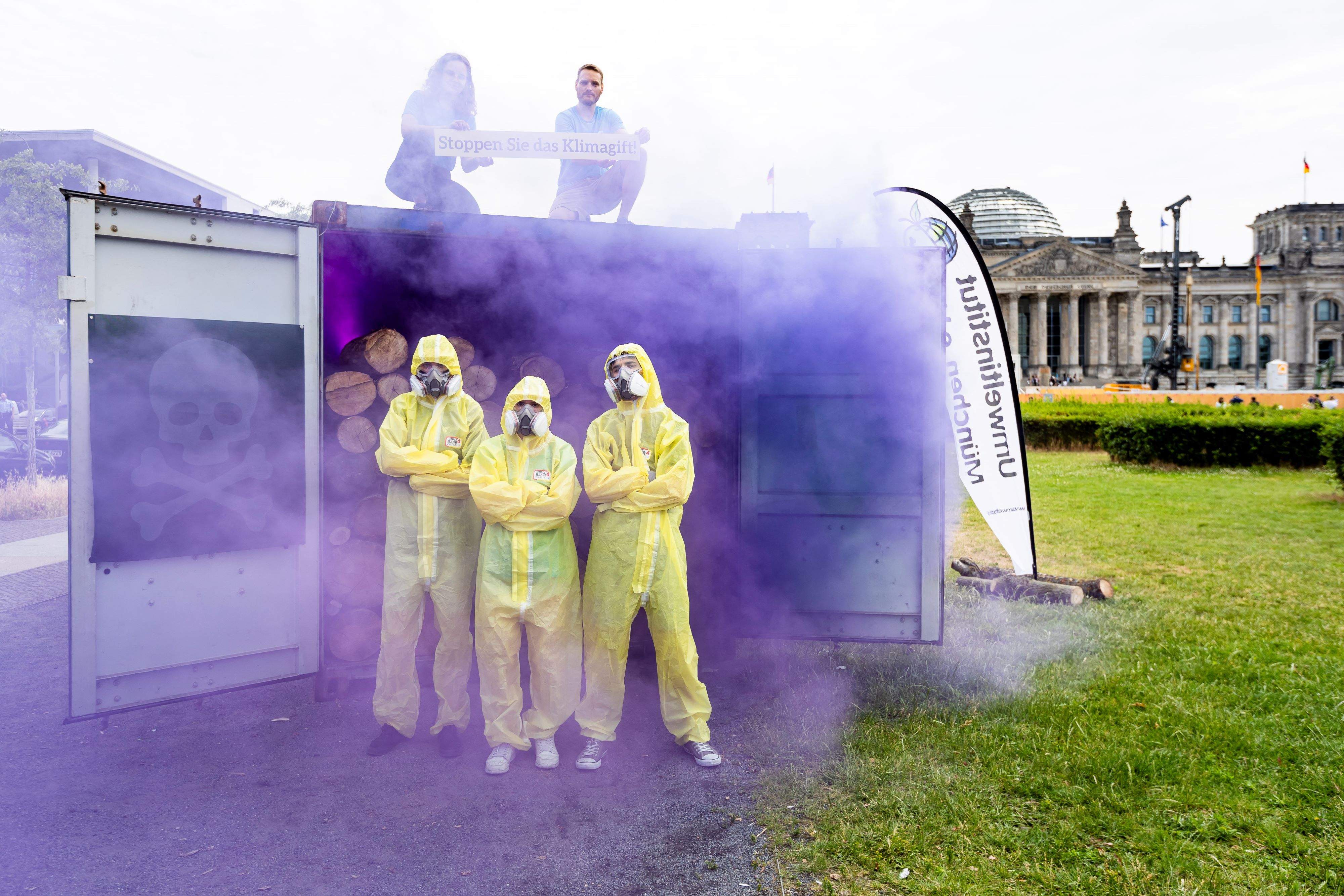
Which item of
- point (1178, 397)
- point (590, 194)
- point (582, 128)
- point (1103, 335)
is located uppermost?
point (1103, 335)

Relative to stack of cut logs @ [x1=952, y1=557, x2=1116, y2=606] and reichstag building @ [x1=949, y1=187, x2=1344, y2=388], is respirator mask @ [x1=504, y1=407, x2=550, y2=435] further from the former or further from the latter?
reichstag building @ [x1=949, y1=187, x2=1344, y2=388]

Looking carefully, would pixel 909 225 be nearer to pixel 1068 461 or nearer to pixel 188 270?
pixel 188 270

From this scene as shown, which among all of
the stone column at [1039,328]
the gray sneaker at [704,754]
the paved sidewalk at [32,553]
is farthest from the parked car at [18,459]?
the stone column at [1039,328]

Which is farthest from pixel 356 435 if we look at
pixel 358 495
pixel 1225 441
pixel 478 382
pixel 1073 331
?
pixel 1073 331

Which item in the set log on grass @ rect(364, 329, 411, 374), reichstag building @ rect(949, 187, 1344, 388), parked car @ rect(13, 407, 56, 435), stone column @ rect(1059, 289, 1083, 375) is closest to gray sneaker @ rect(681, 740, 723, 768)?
log on grass @ rect(364, 329, 411, 374)

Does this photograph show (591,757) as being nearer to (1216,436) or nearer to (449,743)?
(449,743)

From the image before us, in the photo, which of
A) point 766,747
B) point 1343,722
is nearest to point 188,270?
point 766,747

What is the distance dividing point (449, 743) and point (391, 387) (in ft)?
5.77

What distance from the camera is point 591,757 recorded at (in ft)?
10.7

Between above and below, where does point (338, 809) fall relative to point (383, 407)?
below

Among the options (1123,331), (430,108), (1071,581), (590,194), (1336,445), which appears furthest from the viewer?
(1123,331)

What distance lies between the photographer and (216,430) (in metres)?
3.29

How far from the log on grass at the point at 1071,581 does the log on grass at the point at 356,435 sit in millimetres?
4591

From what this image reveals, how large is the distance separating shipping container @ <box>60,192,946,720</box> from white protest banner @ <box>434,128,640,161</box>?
341 mm
